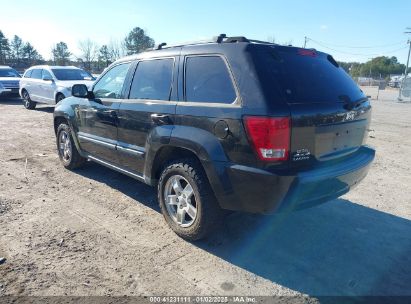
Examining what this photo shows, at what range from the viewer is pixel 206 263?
3.30 metres

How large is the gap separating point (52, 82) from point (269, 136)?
12373 millimetres

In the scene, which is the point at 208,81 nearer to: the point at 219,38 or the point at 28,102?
the point at 219,38

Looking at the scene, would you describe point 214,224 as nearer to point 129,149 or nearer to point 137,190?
point 129,149

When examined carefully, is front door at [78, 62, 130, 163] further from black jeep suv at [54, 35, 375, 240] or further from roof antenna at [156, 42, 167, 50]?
roof antenna at [156, 42, 167, 50]

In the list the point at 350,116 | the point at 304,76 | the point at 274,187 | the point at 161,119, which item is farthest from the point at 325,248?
the point at 161,119

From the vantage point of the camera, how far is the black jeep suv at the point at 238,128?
115 inches

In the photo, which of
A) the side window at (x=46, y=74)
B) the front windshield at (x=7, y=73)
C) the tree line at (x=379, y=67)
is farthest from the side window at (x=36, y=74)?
the tree line at (x=379, y=67)

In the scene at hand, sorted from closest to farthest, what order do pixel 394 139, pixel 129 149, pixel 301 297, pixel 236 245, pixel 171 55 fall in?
1. pixel 301 297
2. pixel 236 245
3. pixel 171 55
4. pixel 129 149
5. pixel 394 139

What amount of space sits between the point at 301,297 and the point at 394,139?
25.8 feet

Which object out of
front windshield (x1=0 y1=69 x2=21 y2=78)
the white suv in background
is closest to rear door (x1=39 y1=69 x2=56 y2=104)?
the white suv in background

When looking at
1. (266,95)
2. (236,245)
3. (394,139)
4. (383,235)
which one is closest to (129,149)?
(236,245)

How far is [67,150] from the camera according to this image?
612 centimetres

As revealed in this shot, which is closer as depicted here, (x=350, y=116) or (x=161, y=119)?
(x=350, y=116)

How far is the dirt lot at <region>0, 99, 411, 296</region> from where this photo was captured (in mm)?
2965
